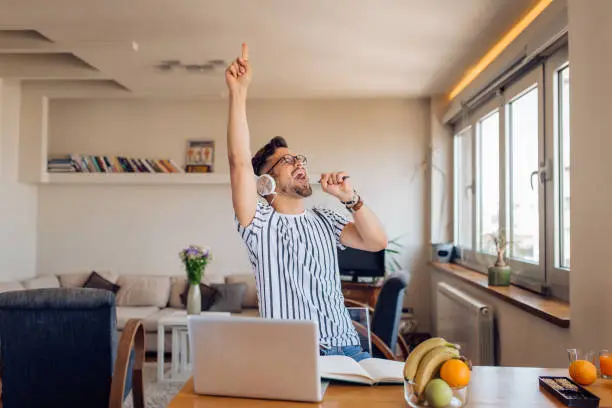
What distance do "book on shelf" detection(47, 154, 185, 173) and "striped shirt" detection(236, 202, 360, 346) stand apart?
3.96m

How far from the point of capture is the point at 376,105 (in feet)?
18.5

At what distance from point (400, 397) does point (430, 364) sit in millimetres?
144

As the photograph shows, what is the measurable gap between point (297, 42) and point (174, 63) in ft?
3.68

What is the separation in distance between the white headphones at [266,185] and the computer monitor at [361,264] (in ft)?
10.8

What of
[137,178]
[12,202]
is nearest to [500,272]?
[137,178]

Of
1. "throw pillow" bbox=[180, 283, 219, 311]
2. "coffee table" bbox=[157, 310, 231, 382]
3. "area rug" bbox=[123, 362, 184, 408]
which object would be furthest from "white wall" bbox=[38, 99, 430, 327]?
"area rug" bbox=[123, 362, 184, 408]

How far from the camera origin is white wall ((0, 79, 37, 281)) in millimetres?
5082

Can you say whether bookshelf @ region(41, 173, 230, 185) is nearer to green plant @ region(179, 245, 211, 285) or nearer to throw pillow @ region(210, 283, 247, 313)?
throw pillow @ region(210, 283, 247, 313)

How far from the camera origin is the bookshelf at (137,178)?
541cm

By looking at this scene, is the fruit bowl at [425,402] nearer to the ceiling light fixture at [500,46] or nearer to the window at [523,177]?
the window at [523,177]

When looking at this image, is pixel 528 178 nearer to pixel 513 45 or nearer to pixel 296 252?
pixel 513 45

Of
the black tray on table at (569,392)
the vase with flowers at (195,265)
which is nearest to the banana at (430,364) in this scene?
the black tray on table at (569,392)

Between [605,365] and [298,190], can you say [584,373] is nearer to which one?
[605,365]

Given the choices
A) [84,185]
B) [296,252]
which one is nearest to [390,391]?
[296,252]
